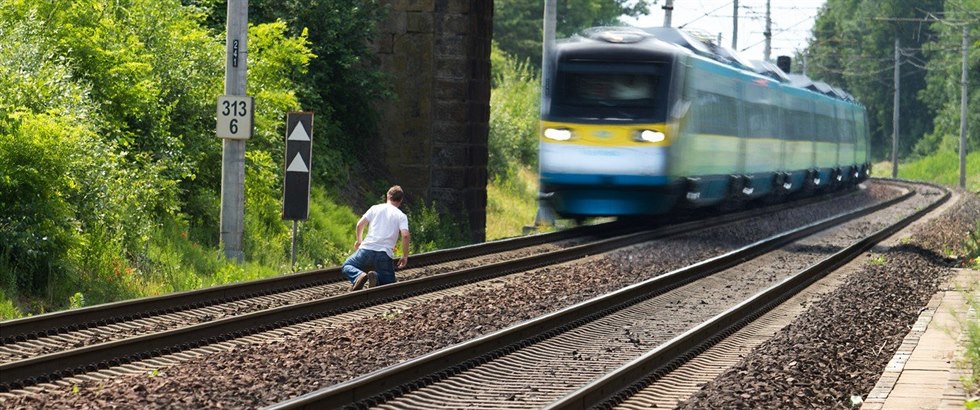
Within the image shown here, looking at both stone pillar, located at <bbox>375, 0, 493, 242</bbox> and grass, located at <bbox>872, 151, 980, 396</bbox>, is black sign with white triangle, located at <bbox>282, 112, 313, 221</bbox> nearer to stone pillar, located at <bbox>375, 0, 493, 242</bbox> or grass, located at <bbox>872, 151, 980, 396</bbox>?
stone pillar, located at <bbox>375, 0, 493, 242</bbox>

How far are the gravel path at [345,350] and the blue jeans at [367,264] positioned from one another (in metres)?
0.89

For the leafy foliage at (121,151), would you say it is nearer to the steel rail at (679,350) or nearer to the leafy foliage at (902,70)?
the steel rail at (679,350)

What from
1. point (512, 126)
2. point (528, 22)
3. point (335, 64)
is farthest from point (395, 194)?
point (528, 22)

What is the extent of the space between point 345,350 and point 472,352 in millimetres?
988

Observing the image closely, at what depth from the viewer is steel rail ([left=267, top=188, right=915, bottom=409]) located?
9.06m

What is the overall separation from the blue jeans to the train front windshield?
9.09 metres

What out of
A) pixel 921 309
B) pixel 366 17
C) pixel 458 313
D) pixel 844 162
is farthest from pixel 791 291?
pixel 844 162

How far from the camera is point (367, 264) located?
15719 mm

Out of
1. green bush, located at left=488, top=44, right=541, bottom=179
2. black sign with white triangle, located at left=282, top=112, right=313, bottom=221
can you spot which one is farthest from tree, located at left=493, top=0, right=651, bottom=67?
black sign with white triangle, located at left=282, top=112, right=313, bottom=221

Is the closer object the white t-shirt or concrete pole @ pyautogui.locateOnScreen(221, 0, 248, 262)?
the white t-shirt

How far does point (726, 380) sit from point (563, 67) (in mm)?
14560

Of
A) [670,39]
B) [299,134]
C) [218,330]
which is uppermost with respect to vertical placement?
[670,39]

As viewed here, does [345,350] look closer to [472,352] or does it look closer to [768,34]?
[472,352]

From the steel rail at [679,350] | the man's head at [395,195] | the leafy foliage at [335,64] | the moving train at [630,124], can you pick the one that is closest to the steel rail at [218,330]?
the man's head at [395,195]
